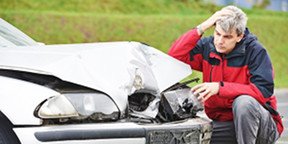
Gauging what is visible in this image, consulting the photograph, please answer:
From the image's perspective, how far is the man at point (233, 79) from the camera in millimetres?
5672

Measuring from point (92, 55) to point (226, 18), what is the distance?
3.30ft

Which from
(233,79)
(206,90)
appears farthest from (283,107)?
(206,90)

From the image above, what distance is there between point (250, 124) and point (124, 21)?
17581mm

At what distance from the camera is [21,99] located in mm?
4801

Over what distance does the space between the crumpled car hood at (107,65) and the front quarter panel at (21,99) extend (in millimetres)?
102

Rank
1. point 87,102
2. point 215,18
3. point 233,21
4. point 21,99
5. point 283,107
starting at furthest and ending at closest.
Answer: point 283,107 → point 215,18 → point 233,21 → point 87,102 → point 21,99

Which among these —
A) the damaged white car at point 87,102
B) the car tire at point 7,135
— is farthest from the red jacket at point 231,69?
the car tire at point 7,135

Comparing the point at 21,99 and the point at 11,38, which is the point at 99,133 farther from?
the point at 11,38

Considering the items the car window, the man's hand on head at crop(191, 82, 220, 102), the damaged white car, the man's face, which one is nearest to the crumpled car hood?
the damaged white car

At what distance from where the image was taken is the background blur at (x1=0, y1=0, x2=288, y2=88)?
21500 mm

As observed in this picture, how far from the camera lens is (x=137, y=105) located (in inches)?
210

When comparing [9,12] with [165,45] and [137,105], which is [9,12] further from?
[137,105]

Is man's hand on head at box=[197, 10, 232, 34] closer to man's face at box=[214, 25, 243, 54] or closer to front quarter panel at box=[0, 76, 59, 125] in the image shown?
man's face at box=[214, 25, 243, 54]

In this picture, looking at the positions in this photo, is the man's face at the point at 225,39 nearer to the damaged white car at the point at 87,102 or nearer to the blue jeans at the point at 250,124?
the blue jeans at the point at 250,124
